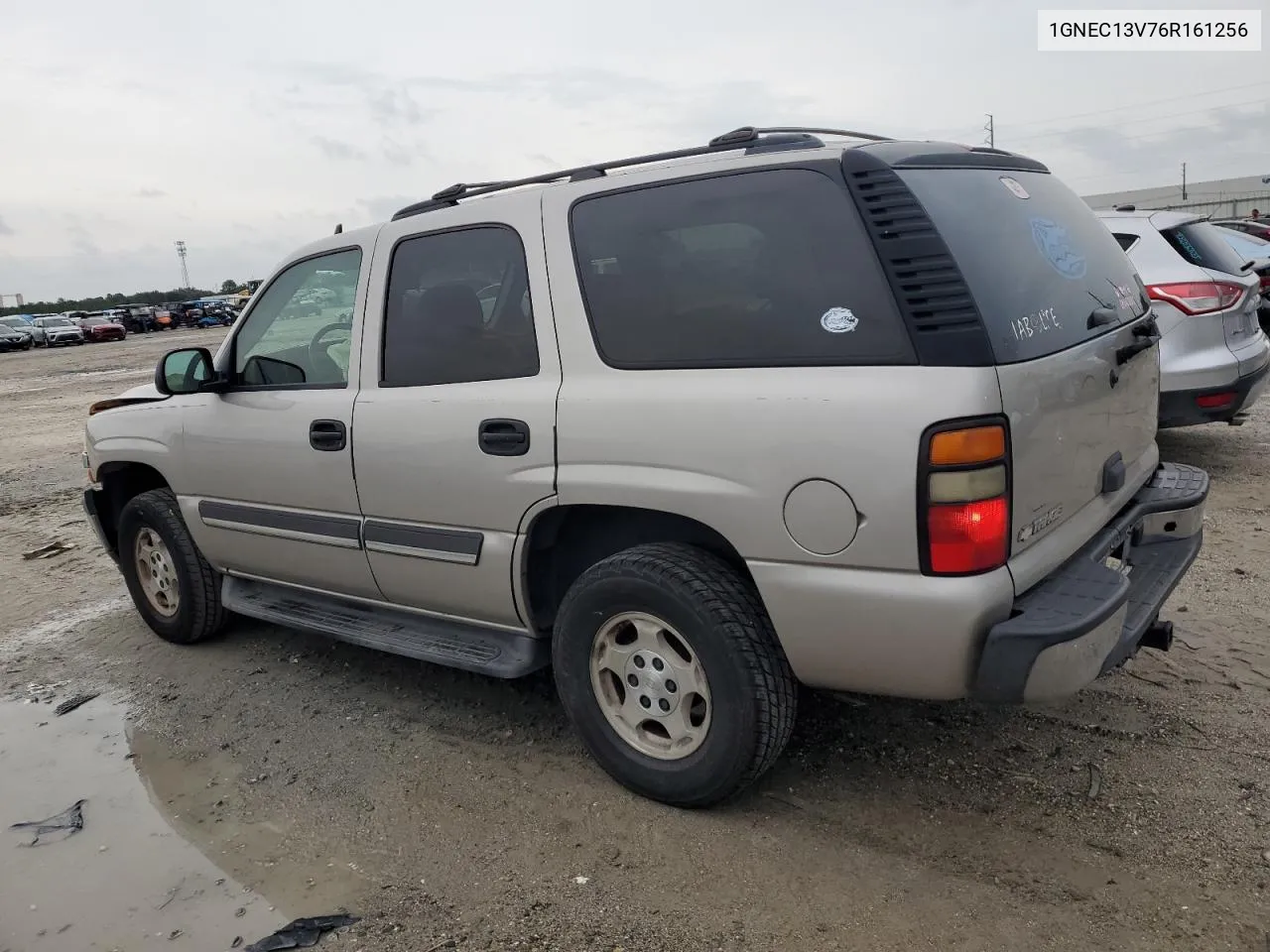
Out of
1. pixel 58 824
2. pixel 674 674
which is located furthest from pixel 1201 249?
pixel 58 824

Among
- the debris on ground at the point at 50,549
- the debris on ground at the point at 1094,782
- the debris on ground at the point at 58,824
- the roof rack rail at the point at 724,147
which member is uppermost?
the roof rack rail at the point at 724,147

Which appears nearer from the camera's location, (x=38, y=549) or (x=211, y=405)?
(x=211, y=405)

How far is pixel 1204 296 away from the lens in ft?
19.8

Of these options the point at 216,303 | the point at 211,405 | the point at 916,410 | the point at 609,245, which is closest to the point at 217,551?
the point at 211,405

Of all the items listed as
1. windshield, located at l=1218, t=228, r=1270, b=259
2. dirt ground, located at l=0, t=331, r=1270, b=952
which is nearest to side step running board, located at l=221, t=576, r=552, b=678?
dirt ground, located at l=0, t=331, r=1270, b=952

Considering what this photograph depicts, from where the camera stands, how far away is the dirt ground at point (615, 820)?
8.42 feet

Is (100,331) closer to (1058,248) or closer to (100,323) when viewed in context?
(100,323)

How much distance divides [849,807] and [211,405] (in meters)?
3.04

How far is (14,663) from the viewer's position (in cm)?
485

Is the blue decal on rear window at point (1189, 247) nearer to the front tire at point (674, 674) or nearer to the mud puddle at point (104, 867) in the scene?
the front tire at point (674, 674)

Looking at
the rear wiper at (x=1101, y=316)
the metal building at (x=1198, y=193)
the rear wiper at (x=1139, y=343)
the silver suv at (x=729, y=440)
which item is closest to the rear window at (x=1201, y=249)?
the silver suv at (x=729, y=440)

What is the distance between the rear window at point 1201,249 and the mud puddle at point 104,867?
6.22 meters

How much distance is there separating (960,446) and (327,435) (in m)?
2.35

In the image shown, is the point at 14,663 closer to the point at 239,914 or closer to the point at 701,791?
the point at 239,914
